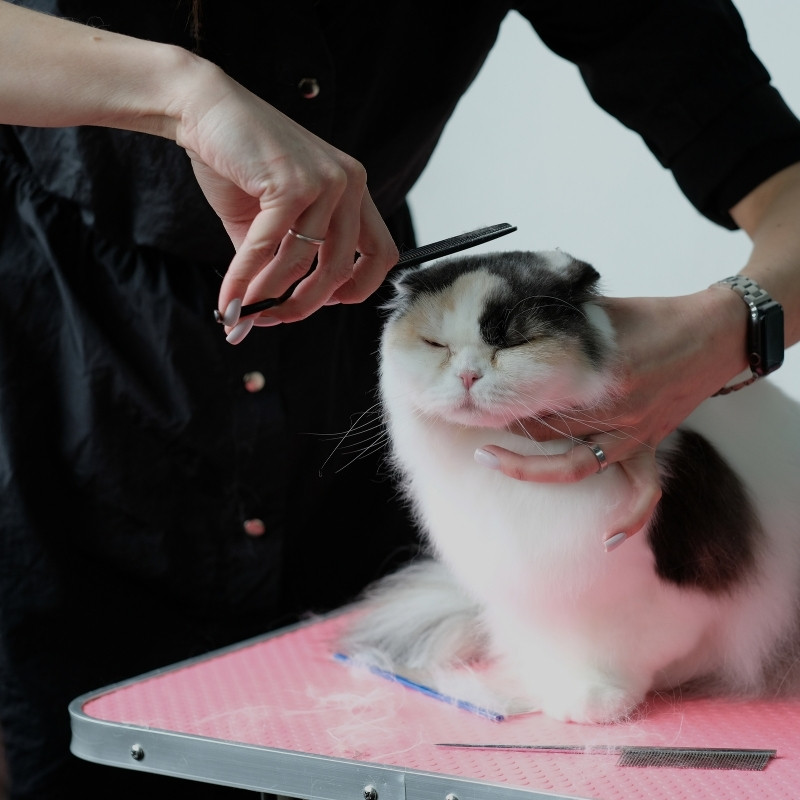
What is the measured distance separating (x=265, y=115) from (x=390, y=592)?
24.8 inches

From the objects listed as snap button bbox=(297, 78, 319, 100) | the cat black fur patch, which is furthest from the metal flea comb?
snap button bbox=(297, 78, 319, 100)

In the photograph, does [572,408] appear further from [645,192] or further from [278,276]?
[645,192]

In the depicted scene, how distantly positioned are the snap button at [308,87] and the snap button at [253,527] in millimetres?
471

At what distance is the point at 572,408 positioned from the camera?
807mm

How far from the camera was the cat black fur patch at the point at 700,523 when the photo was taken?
848 mm

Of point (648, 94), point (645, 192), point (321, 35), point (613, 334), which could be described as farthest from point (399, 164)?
point (645, 192)

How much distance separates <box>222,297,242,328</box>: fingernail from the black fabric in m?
0.36

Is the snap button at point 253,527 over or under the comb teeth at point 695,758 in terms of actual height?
under

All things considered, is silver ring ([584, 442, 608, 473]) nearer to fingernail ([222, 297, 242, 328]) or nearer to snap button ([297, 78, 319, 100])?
fingernail ([222, 297, 242, 328])

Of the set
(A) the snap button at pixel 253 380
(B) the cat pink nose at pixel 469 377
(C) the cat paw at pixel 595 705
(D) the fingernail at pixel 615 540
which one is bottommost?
(C) the cat paw at pixel 595 705

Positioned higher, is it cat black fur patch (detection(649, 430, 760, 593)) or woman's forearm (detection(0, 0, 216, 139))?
woman's forearm (detection(0, 0, 216, 139))

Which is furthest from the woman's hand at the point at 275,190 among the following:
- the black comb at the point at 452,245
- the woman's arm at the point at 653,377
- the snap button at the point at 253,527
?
the snap button at the point at 253,527

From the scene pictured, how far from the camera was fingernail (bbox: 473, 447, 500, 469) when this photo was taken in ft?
2.62

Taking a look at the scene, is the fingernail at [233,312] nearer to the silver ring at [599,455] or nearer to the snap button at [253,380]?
the silver ring at [599,455]
